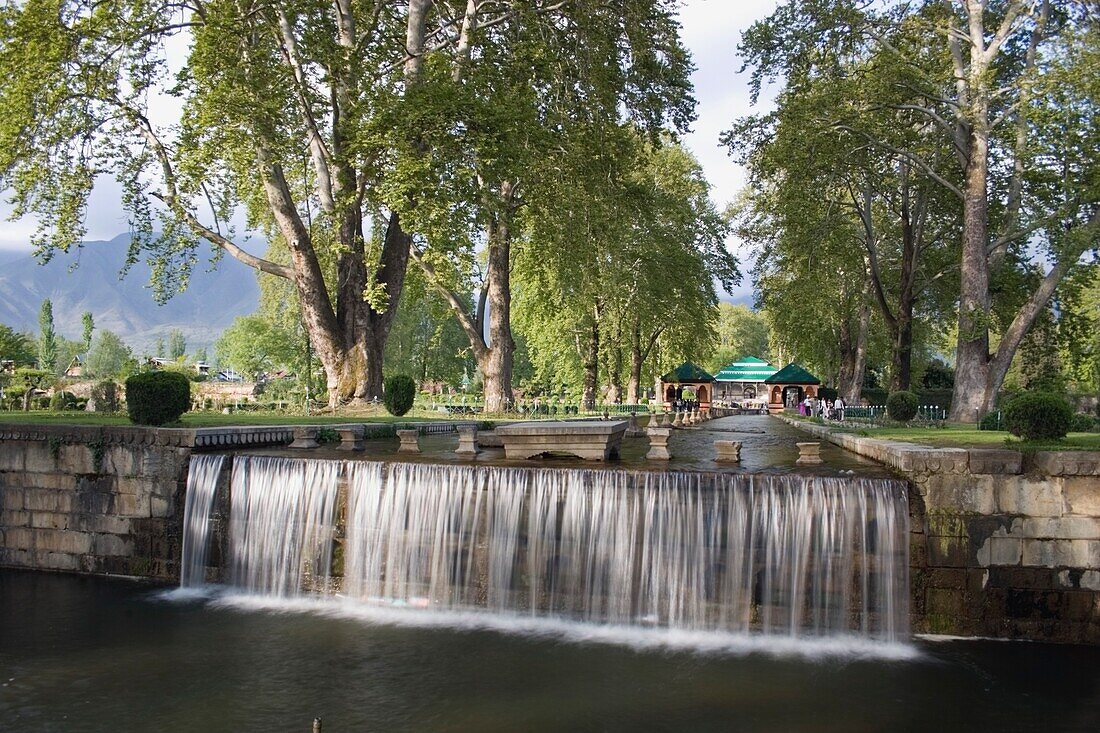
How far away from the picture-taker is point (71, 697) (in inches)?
360

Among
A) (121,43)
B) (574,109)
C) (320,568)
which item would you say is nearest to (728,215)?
(574,109)

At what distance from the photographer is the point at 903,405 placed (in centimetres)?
2348

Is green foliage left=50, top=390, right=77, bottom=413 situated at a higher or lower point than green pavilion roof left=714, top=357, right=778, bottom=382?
lower

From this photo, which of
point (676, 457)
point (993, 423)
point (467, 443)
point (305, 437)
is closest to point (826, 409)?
point (993, 423)

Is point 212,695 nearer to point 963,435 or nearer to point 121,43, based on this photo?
point 963,435

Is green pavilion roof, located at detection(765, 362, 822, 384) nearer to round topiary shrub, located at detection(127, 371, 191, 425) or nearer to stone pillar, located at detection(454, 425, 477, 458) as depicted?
stone pillar, located at detection(454, 425, 477, 458)

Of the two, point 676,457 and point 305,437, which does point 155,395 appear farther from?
point 676,457

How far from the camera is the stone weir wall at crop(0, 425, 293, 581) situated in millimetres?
14641

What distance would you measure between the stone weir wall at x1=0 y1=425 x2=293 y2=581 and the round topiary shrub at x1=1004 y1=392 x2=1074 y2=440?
46.0 feet

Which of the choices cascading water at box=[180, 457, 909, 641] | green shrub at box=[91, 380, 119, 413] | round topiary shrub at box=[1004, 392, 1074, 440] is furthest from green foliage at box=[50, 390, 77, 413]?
round topiary shrub at box=[1004, 392, 1074, 440]

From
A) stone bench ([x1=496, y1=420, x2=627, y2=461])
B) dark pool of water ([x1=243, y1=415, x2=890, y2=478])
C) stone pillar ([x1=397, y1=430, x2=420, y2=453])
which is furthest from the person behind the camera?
stone pillar ([x1=397, y1=430, x2=420, y2=453])

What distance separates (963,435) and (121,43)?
23.9 metres

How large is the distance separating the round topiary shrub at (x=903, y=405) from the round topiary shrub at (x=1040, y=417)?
10975 millimetres

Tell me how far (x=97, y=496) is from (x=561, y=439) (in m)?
8.91
